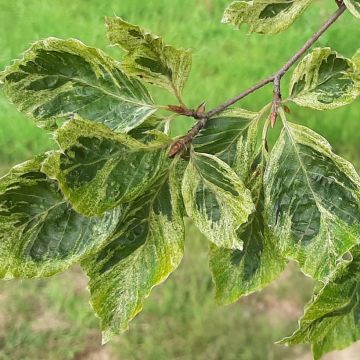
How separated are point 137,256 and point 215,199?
81mm

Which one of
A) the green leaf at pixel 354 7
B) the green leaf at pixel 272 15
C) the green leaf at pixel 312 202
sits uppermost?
the green leaf at pixel 272 15

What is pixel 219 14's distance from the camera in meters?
2.91

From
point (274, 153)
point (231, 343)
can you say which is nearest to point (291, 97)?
point (274, 153)

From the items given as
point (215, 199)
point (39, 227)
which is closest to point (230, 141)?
point (215, 199)

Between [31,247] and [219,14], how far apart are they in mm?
2498

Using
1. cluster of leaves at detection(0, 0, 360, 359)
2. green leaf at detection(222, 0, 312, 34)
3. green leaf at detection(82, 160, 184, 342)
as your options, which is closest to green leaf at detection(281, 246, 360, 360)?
cluster of leaves at detection(0, 0, 360, 359)

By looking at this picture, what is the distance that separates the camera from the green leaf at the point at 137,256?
55cm

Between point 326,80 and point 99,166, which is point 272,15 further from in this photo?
point 99,166

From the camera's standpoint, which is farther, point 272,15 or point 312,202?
point 272,15

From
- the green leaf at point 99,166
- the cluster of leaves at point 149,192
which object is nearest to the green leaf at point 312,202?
the cluster of leaves at point 149,192

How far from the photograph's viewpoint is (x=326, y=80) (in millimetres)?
575

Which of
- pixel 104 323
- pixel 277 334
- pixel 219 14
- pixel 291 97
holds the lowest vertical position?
pixel 277 334

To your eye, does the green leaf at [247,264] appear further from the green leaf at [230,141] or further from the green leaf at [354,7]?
the green leaf at [354,7]

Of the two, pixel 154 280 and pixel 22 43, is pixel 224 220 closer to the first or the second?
pixel 154 280
